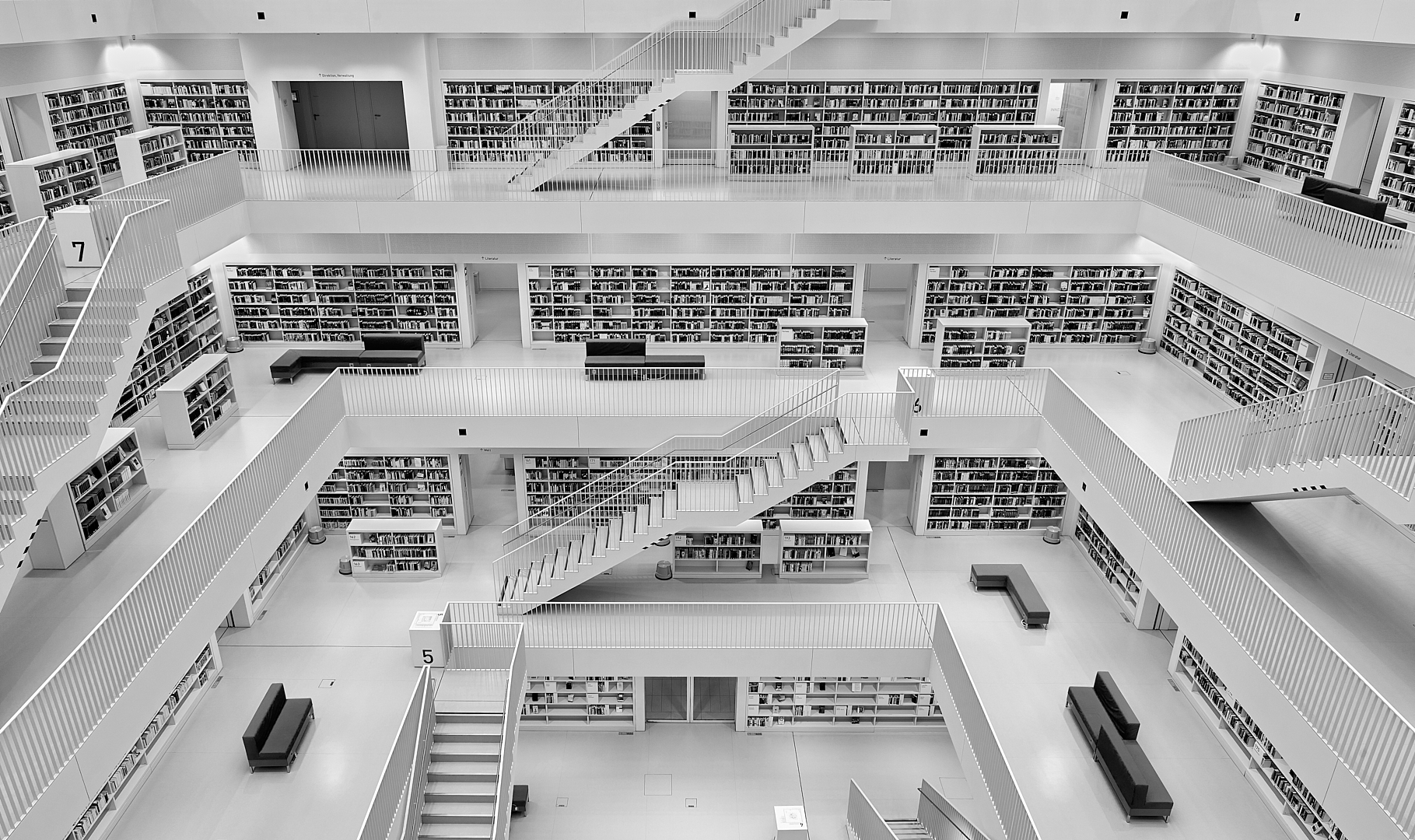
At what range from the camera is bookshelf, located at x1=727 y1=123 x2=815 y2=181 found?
16.5 m

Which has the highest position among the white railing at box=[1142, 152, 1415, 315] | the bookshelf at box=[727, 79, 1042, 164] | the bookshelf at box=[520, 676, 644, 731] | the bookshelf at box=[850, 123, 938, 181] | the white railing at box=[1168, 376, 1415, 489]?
the bookshelf at box=[727, 79, 1042, 164]

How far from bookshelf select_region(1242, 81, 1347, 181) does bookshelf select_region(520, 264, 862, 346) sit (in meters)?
7.74

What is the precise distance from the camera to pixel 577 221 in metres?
14.5

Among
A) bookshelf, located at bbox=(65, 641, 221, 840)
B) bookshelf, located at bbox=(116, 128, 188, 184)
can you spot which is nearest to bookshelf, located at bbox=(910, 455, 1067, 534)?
bookshelf, located at bbox=(65, 641, 221, 840)

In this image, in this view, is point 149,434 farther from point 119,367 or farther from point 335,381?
point 119,367

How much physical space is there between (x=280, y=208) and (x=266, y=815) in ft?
29.9

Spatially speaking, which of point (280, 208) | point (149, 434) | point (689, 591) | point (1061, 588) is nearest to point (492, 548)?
point (689, 591)

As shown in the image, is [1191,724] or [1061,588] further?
[1061,588]

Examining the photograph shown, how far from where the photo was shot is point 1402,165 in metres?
12.9

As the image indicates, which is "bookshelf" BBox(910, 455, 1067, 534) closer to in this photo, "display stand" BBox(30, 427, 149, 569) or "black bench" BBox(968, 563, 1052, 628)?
"black bench" BBox(968, 563, 1052, 628)

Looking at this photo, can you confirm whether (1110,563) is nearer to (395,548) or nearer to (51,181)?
(395,548)

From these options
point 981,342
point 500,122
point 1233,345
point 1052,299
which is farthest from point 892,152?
point 500,122

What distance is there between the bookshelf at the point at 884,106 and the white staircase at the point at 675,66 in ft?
4.82

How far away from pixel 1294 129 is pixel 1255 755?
423 inches
